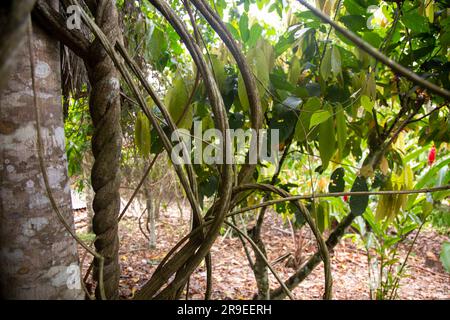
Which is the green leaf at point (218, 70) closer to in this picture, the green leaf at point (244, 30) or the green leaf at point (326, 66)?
the green leaf at point (244, 30)

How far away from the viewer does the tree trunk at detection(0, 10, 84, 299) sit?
29cm

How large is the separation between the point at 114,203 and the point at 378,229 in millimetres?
1464

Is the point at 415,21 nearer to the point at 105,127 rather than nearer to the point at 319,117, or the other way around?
the point at 319,117

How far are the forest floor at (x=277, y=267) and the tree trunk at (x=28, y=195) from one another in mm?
1277

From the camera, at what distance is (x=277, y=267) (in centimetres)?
216

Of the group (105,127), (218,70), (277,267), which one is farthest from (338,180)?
(277,267)

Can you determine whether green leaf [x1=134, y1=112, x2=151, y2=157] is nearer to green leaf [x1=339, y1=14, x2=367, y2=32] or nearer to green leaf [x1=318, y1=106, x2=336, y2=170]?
green leaf [x1=318, y1=106, x2=336, y2=170]

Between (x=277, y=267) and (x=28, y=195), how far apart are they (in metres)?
2.06

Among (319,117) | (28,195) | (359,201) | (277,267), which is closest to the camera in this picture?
(28,195)

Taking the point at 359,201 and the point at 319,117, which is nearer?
the point at 319,117

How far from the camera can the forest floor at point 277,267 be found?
177cm

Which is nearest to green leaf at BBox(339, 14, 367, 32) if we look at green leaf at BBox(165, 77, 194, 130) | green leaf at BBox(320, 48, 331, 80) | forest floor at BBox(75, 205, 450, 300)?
green leaf at BBox(320, 48, 331, 80)
